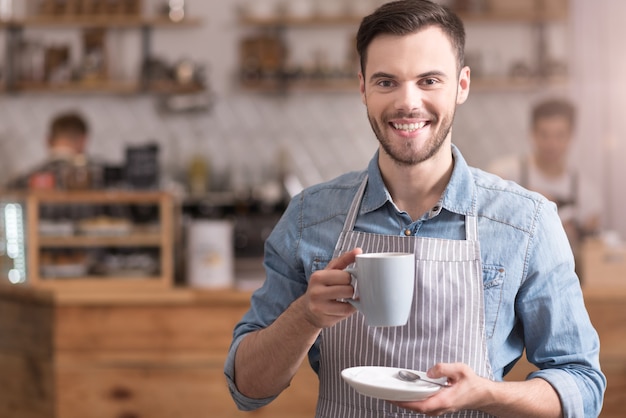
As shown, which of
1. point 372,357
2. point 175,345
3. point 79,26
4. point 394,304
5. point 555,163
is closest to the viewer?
point 394,304

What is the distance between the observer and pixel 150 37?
6902 millimetres

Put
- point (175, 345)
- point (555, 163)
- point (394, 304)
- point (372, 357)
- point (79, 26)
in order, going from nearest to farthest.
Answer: point (394, 304) < point (372, 357) < point (175, 345) < point (555, 163) < point (79, 26)

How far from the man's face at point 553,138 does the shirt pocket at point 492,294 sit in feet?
10.6

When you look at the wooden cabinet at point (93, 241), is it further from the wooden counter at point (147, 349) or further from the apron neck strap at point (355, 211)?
the apron neck strap at point (355, 211)

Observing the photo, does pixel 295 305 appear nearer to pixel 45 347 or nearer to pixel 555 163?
pixel 45 347

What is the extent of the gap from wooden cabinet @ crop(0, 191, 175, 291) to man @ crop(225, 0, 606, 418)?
6.78 ft

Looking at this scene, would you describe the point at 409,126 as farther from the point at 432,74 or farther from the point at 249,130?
the point at 249,130

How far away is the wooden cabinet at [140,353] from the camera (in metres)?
3.61

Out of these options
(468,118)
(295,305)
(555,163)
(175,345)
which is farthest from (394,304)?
(468,118)

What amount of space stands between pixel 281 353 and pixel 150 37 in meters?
5.63

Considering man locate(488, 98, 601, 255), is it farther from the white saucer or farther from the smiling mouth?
the white saucer

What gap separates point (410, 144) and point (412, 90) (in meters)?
0.10

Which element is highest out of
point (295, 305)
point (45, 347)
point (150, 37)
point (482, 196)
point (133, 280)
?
point (150, 37)

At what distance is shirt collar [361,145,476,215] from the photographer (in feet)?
5.48
